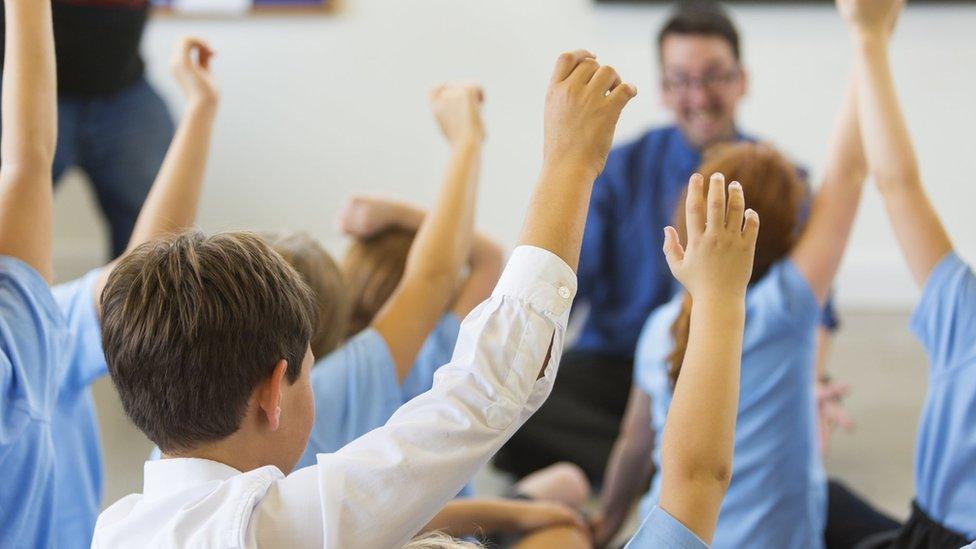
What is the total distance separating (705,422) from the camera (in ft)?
2.80

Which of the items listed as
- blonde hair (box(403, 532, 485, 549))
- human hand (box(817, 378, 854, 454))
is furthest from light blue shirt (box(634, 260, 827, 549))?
blonde hair (box(403, 532, 485, 549))

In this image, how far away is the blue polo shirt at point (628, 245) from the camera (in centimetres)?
261

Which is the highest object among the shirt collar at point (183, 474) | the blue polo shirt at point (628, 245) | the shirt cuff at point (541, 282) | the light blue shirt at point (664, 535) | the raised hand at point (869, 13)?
Result: the raised hand at point (869, 13)

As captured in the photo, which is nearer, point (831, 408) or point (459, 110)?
point (459, 110)

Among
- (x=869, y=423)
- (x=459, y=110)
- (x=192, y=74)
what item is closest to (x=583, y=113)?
(x=459, y=110)

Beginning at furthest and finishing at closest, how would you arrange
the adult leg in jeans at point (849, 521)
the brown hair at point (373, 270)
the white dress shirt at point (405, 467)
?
the adult leg in jeans at point (849, 521)
the brown hair at point (373, 270)
the white dress shirt at point (405, 467)

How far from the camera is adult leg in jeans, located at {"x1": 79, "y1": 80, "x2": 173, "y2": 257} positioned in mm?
2900

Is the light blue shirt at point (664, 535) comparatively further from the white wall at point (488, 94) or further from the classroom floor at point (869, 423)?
the white wall at point (488, 94)

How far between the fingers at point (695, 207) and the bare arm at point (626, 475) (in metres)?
1.10

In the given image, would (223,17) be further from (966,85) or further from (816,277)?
(816,277)

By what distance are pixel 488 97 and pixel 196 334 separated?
10.3 ft

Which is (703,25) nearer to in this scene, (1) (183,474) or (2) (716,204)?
(2) (716,204)

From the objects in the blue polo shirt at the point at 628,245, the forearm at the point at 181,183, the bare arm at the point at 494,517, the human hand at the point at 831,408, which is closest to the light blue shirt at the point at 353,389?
the bare arm at the point at 494,517

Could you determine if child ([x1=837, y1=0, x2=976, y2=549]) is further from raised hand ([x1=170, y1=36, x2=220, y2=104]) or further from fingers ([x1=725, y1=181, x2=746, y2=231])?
raised hand ([x1=170, y1=36, x2=220, y2=104])
